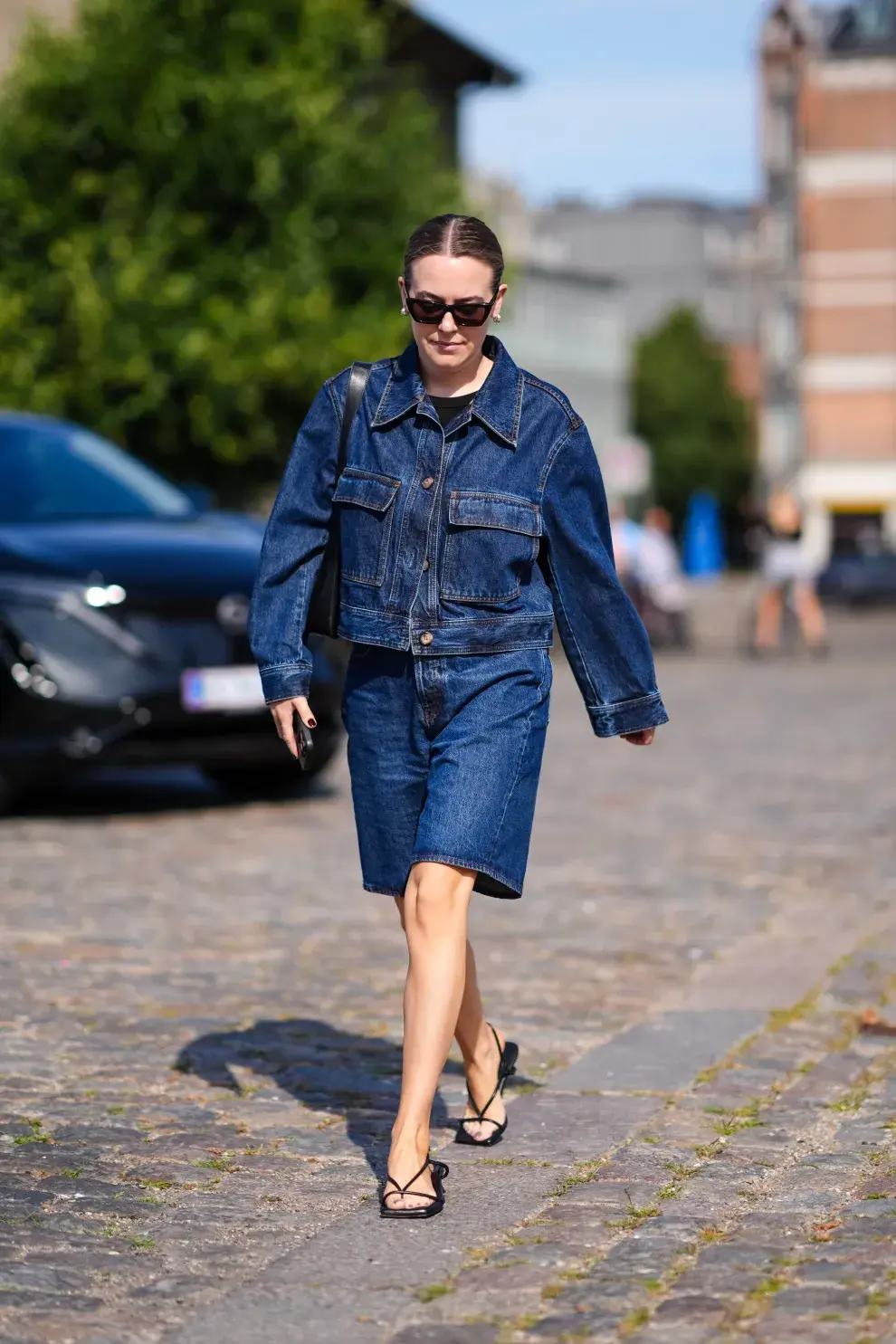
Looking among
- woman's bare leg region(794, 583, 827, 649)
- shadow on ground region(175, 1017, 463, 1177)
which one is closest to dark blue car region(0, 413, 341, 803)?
shadow on ground region(175, 1017, 463, 1177)

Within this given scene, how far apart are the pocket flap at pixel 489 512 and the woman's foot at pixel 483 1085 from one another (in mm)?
1086

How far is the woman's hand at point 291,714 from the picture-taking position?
14.8 feet

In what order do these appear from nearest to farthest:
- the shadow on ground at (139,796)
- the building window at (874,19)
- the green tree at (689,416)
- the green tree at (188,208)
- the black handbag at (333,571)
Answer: the black handbag at (333,571), the shadow on ground at (139,796), the green tree at (188,208), the building window at (874,19), the green tree at (689,416)

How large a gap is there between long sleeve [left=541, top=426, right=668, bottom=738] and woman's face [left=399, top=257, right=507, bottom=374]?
0.86 feet

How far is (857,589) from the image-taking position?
50219 mm

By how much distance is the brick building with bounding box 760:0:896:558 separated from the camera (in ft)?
248

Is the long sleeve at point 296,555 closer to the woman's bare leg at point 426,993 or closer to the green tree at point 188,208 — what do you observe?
the woman's bare leg at point 426,993

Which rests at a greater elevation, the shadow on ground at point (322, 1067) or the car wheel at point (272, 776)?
the shadow on ground at point (322, 1067)

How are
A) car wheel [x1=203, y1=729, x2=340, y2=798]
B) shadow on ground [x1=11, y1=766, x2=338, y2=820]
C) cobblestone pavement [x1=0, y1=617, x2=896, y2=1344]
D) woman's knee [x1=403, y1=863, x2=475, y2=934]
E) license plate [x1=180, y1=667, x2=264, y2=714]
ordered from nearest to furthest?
cobblestone pavement [x1=0, y1=617, x2=896, y2=1344] → woman's knee [x1=403, y1=863, x2=475, y2=934] → license plate [x1=180, y1=667, x2=264, y2=714] → shadow on ground [x1=11, y1=766, x2=338, y2=820] → car wheel [x1=203, y1=729, x2=340, y2=798]

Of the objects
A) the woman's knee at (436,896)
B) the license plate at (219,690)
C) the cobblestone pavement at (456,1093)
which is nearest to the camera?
the cobblestone pavement at (456,1093)

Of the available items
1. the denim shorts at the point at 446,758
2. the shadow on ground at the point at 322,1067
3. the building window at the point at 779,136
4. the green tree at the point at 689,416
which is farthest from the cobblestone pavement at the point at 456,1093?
the green tree at the point at 689,416

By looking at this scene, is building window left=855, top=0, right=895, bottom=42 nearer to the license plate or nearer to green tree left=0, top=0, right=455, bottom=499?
green tree left=0, top=0, right=455, bottom=499

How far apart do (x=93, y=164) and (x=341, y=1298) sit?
908 inches

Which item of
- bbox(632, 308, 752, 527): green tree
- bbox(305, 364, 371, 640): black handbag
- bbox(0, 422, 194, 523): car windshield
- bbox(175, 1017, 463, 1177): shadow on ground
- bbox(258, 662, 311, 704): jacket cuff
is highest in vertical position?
bbox(305, 364, 371, 640): black handbag
